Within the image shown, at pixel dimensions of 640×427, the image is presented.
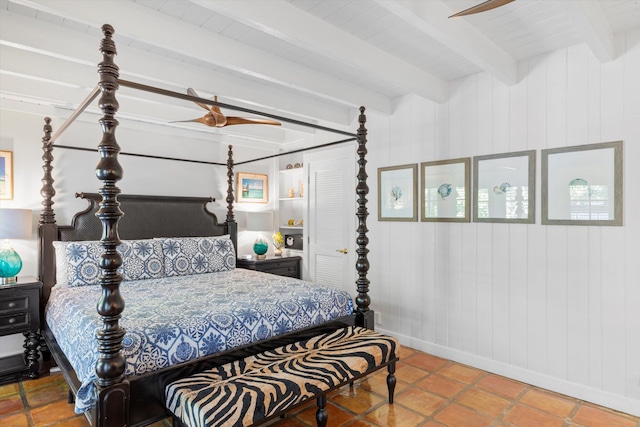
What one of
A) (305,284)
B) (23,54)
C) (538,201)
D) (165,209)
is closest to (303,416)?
(305,284)

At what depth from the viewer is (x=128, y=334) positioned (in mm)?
1971

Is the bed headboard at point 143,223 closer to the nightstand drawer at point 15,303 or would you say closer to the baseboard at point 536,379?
the nightstand drawer at point 15,303

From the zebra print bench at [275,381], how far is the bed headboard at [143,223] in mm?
2020

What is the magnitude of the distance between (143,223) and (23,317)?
53.3 inches

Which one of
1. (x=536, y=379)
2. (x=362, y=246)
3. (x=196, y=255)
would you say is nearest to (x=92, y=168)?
(x=196, y=255)

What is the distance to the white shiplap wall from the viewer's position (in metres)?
2.57

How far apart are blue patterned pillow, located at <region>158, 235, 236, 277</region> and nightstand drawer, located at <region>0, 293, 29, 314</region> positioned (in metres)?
1.11

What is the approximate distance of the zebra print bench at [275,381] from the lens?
178 centimetres

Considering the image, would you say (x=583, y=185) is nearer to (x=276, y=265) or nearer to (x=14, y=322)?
(x=276, y=265)

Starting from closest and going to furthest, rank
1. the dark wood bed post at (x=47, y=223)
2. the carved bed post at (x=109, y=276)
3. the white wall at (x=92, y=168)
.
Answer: the carved bed post at (x=109, y=276)
the dark wood bed post at (x=47, y=223)
the white wall at (x=92, y=168)

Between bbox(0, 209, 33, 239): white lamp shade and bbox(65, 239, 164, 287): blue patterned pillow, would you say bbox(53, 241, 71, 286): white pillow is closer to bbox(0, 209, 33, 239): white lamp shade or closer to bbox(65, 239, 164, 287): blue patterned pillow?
bbox(65, 239, 164, 287): blue patterned pillow

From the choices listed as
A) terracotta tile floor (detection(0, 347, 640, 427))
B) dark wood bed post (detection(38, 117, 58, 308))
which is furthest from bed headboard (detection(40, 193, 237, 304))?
terracotta tile floor (detection(0, 347, 640, 427))

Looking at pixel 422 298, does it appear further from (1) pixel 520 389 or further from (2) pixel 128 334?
(2) pixel 128 334

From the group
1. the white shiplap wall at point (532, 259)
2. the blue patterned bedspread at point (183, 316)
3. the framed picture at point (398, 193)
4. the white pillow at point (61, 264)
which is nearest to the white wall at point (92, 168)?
the white pillow at point (61, 264)
